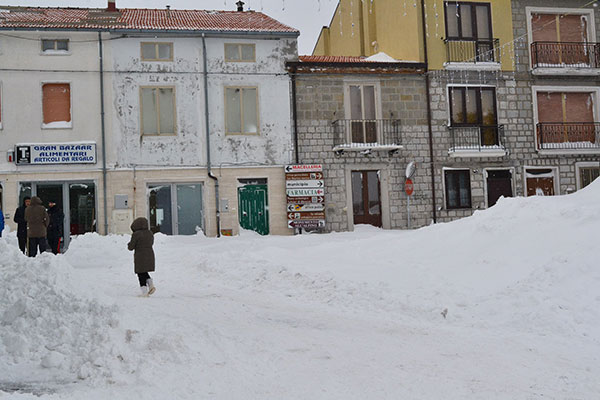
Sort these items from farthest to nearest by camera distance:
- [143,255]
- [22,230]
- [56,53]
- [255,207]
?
1. [255,207]
2. [56,53]
3. [22,230]
4. [143,255]

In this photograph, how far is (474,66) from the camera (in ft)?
65.7

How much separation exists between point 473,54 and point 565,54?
13.1 feet

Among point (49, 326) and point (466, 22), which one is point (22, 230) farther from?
point (466, 22)

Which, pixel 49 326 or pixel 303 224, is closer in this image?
pixel 49 326

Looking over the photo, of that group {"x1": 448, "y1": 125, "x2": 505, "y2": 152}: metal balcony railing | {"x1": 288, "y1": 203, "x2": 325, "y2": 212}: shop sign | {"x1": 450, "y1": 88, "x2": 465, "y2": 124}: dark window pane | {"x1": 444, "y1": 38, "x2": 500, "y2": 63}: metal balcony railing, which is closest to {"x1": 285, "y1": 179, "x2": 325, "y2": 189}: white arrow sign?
{"x1": 288, "y1": 203, "x2": 325, "y2": 212}: shop sign

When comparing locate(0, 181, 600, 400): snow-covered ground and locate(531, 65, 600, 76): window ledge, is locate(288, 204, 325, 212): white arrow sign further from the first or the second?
locate(531, 65, 600, 76): window ledge

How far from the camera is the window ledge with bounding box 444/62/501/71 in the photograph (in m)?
19.8

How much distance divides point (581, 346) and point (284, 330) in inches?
130

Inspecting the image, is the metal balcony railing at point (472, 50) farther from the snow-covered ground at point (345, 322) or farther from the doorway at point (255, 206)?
the snow-covered ground at point (345, 322)

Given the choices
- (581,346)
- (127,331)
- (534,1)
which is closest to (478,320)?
(581,346)

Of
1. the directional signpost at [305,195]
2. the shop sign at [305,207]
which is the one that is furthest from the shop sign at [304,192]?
the shop sign at [305,207]

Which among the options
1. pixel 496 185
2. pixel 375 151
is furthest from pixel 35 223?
pixel 496 185

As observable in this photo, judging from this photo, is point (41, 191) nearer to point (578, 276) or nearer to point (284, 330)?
point (284, 330)

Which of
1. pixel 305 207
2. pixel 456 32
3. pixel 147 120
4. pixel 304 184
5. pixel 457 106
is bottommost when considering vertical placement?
pixel 305 207
